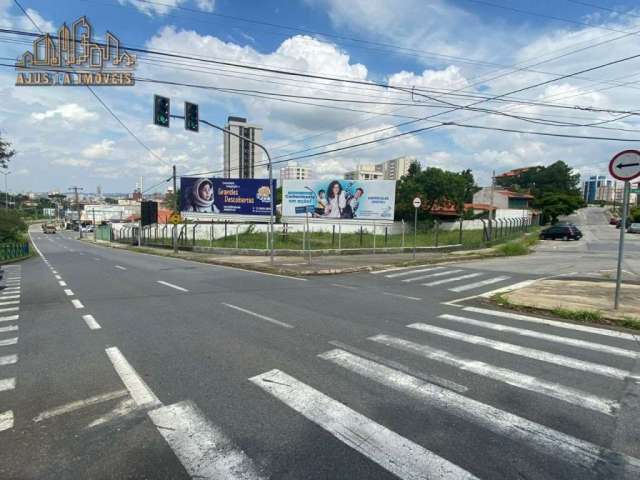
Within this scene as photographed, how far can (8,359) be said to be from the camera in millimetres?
5336

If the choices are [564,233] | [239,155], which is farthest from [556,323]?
[564,233]

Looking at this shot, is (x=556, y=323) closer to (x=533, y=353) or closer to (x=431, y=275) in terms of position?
(x=533, y=353)

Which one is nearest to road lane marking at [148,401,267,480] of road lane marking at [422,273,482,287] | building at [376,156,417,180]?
road lane marking at [422,273,482,287]

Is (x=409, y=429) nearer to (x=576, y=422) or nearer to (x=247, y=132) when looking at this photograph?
→ (x=576, y=422)

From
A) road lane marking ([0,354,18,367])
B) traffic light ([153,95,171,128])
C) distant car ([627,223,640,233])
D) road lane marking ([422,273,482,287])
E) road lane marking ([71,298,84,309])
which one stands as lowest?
road lane marking ([71,298,84,309])

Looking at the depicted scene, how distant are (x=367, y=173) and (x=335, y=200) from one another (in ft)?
195

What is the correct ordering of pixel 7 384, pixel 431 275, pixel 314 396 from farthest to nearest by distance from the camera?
pixel 431 275, pixel 7 384, pixel 314 396

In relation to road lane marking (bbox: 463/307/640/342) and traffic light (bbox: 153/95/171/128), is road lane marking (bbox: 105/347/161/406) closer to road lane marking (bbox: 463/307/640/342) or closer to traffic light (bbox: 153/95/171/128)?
road lane marking (bbox: 463/307/640/342)

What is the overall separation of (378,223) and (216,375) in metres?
32.5

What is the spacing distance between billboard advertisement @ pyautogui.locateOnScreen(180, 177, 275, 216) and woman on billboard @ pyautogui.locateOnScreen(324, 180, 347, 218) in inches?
232

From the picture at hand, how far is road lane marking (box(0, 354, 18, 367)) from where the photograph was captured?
17.0 ft

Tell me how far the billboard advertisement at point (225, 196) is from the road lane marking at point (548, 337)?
Result: 2856 cm

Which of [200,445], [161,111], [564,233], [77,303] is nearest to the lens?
[200,445]

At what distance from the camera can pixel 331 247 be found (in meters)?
25.9
